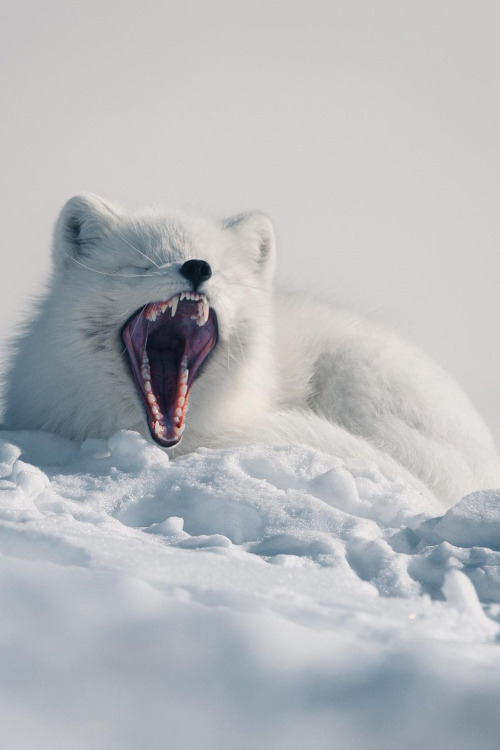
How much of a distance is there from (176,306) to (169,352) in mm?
326

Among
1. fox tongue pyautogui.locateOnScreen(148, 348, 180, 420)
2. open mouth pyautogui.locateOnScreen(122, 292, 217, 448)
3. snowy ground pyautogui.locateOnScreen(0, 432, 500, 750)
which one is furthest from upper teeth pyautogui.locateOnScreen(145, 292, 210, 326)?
snowy ground pyautogui.locateOnScreen(0, 432, 500, 750)

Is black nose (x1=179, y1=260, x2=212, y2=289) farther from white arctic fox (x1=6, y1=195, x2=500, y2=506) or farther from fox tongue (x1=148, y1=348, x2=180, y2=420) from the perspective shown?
fox tongue (x1=148, y1=348, x2=180, y2=420)

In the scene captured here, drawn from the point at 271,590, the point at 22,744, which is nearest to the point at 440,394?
the point at 271,590

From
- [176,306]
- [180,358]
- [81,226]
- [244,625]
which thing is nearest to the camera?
[244,625]

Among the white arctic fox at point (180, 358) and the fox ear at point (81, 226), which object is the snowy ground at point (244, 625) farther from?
the fox ear at point (81, 226)

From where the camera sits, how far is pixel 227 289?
3.47m

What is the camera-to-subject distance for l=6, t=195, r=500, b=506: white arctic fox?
3430 millimetres

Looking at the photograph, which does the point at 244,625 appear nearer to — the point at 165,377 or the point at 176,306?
the point at 176,306

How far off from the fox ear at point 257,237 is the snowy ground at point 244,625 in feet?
5.25

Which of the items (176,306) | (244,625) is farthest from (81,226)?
(244,625)

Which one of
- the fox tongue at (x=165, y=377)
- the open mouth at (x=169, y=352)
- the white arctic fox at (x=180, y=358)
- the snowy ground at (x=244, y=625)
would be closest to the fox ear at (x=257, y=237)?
the white arctic fox at (x=180, y=358)

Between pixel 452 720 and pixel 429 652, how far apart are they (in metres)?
0.16

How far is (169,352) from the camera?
3.63m

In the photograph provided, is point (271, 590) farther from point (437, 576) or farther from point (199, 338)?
point (199, 338)
